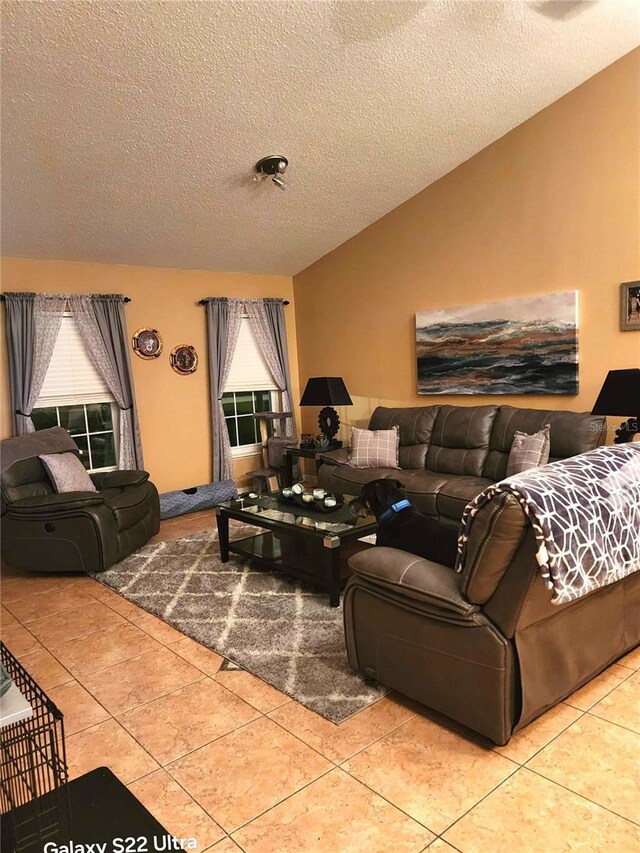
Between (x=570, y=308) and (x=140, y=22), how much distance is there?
350 centimetres

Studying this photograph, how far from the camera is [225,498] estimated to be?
20.5 ft

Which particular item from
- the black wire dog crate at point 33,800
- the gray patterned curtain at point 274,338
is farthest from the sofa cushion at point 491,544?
the gray patterned curtain at point 274,338

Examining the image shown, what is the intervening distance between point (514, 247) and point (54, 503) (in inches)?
162

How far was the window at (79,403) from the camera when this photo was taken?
17.6ft

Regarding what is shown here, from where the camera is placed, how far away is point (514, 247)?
5070 mm

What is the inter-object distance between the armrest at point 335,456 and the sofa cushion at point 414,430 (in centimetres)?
48

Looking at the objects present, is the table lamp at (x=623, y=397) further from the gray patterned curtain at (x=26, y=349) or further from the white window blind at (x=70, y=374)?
the gray patterned curtain at (x=26, y=349)

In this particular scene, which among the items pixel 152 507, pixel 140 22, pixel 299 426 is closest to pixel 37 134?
pixel 140 22

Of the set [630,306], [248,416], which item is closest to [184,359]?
[248,416]

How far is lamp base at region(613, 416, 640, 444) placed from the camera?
13.3ft

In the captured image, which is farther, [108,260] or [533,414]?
[108,260]

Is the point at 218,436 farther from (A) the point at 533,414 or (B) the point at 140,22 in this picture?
(B) the point at 140,22

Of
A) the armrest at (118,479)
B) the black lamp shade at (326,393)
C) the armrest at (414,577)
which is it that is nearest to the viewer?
the armrest at (414,577)

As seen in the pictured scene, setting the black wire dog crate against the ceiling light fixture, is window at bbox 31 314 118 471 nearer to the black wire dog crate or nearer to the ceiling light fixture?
the ceiling light fixture
